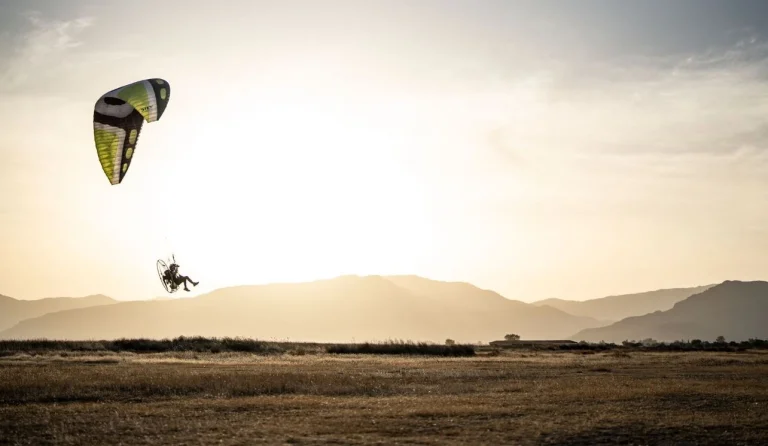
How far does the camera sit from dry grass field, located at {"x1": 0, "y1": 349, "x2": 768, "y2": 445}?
19109 millimetres

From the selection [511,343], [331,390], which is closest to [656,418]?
[331,390]

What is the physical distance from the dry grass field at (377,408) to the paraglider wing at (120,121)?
9.88 meters

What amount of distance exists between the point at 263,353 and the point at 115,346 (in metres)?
14.5

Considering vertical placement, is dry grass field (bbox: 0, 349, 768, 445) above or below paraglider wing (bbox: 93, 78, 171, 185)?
below

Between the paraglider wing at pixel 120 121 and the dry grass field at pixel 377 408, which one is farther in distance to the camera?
the paraglider wing at pixel 120 121

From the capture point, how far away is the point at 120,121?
34219 millimetres

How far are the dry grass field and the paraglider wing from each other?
988 cm

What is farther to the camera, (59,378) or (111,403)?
(59,378)

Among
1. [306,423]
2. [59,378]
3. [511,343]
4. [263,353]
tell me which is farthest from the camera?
[511,343]

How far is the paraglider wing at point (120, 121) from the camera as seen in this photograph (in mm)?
33906

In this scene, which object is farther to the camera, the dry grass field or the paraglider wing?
the paraglider wing

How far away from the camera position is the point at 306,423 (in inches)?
830

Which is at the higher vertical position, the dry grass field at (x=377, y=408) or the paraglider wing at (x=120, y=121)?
the paraglider wing at (x=120, y=121)

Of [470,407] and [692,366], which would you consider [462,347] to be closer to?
[692,366]
